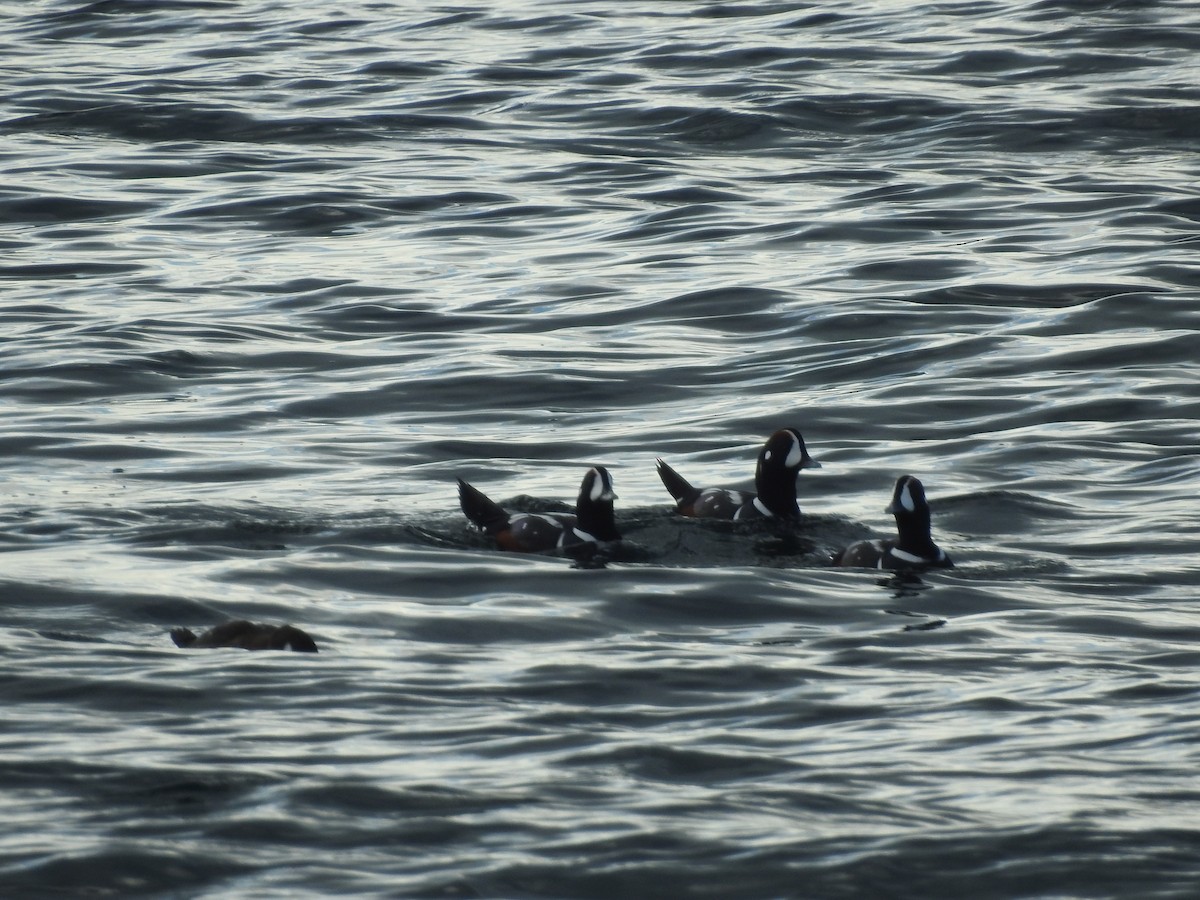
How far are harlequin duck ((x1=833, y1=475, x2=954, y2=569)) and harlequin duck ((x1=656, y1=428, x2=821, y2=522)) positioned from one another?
102 centimetres

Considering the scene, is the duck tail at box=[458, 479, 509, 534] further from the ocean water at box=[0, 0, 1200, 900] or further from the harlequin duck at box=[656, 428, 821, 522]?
the harlequin duck at box=[656, 428, 821, 522]

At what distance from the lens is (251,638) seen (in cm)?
852

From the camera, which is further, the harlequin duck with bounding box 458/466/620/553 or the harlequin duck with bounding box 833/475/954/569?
the harlequin duck with bounding box 458/466/620/553

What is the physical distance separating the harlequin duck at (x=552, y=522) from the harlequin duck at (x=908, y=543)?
1462 millimetres

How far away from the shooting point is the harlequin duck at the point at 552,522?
11.0 meters

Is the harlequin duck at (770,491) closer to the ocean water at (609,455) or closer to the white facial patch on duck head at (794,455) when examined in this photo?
the white facial patch on duck head at (794,455)

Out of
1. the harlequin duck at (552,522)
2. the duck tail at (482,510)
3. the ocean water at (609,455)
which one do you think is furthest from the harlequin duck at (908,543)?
the duck tail at (482,510)

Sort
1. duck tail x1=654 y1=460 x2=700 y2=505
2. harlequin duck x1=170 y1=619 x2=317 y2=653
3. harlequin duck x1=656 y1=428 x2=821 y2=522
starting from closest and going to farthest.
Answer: harlequin duck x1=170 y1=619 x2=317 y2=653
harlequin duck x1=656 y1=428 x2=821 y2=522
duck tail x1=654 y1=460 x2=700 y2=505

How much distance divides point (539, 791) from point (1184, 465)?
697cm

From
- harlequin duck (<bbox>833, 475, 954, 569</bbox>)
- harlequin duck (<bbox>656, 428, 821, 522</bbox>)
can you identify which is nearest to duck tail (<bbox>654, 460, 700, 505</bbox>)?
harlequin duck (<bbox>656, 428, 821, 522</bbox>)

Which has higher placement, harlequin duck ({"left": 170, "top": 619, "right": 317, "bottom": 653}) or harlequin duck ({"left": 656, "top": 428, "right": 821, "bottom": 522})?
harlequin duck ({"left": 170, "top": 619, "right": 317, "bottom": 653})

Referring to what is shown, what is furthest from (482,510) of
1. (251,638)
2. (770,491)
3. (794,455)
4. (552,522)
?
(251,638)

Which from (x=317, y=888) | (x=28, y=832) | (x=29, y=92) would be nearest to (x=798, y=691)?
(x=317, y=888)

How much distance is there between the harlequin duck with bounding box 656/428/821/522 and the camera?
11500 mm
